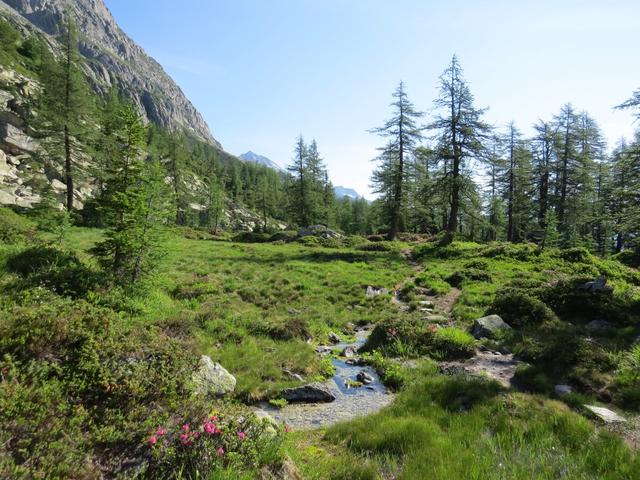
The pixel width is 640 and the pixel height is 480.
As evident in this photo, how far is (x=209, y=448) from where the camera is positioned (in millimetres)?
4125

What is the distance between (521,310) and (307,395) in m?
8.46

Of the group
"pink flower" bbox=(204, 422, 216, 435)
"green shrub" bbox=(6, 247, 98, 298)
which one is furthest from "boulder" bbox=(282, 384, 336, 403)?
"green shrub" bbox=(6, 247, 98, 298)

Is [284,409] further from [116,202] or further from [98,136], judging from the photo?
[98,136]

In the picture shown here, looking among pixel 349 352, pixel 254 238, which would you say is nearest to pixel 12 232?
pixel 349 352

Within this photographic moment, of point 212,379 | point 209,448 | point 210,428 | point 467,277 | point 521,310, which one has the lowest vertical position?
point 212,379

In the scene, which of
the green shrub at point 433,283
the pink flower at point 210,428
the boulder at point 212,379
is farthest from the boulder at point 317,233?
the pink flower at point 210,428

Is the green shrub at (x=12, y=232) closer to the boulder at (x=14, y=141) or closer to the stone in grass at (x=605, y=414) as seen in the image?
the stone in grass at (x=605, y=414)

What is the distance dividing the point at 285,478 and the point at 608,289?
44.0 feet

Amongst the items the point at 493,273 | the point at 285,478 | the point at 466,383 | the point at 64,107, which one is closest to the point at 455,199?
the point at 493,273

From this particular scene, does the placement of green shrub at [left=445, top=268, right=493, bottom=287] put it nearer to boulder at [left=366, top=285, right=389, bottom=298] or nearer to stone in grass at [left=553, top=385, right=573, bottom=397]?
boulder at [left=366, top=285, right=389, bottom=298]

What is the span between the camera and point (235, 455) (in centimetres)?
408

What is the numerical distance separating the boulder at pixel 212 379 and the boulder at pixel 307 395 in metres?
1.23

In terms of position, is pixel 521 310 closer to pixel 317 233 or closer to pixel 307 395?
pixel 307 395

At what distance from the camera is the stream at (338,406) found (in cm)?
676
